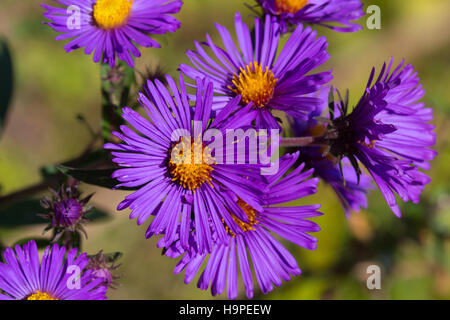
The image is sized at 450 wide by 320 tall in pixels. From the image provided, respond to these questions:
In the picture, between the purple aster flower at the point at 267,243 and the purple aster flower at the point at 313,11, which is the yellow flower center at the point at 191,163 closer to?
the purple aster flower at the point at 267,243

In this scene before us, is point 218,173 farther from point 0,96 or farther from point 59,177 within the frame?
point 0,96

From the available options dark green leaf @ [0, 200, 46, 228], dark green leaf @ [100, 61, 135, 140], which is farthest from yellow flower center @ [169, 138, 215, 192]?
dark green leaf @ [0, 200, 46, 228]

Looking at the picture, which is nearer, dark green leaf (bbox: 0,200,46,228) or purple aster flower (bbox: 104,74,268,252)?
purple aster flower (bbox: 104,74,268,252)

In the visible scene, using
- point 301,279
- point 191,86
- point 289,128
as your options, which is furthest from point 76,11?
point 301,279

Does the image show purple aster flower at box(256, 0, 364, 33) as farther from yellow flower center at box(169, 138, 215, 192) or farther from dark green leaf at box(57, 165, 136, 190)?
dark green leaf at box(57, 165, 136, 190)

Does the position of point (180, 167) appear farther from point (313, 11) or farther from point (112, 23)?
point (313, 11)

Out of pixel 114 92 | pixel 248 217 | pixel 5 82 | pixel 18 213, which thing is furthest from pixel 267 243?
pixel 5 82

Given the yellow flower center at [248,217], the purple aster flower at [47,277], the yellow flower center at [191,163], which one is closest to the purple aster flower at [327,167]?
the yellow flower center at [248,217]
